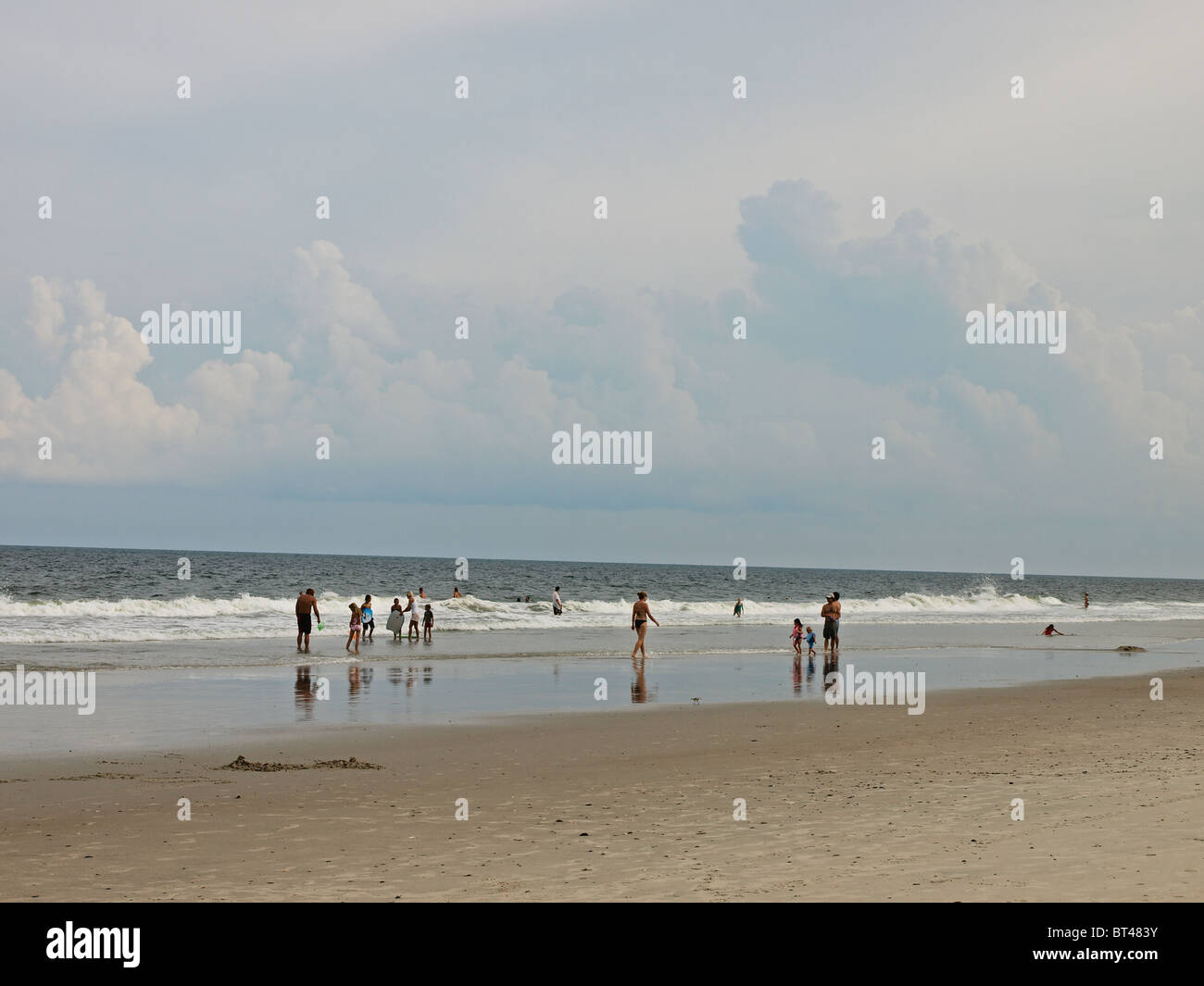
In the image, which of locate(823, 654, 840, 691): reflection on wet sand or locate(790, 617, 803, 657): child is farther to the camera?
locate(790, 617, 803, 657): child

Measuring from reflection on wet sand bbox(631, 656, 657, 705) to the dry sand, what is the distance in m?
4.18

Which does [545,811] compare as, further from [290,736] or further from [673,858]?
A: [290,736]

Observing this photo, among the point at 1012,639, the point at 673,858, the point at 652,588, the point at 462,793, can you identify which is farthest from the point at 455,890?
the point at 652,588

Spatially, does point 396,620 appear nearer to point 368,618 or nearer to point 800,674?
point 368,618

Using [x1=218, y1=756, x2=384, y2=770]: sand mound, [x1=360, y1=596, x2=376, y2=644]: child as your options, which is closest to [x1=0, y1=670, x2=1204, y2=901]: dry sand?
[x1=218, y1=756, x2=384, y2=770]: sand mound

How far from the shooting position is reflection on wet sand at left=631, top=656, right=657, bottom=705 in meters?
20.1

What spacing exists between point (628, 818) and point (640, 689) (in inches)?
503

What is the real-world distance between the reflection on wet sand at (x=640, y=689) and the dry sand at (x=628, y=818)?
13.7 ft

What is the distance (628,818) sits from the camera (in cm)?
949

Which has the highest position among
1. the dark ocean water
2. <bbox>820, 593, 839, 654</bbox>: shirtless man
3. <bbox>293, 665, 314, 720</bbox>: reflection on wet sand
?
<bbox>820, 593, 839, 654</bbox>: shirtless man

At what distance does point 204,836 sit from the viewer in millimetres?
8742

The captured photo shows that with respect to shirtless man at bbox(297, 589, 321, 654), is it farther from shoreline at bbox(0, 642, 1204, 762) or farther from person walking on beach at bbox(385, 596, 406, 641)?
person walking on beach at bbox(385, 596, 406, 641)
